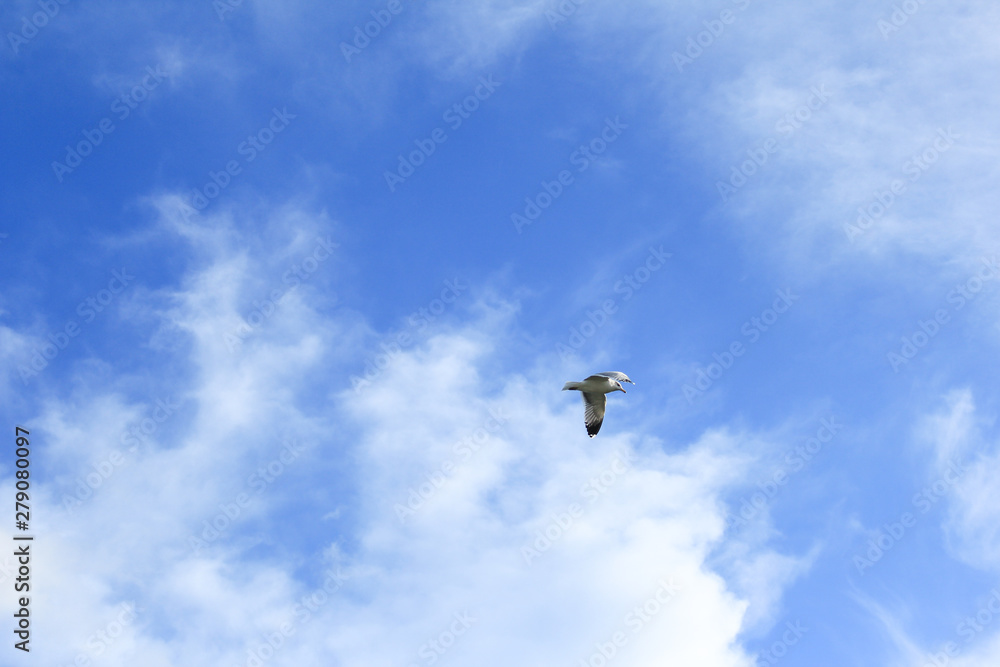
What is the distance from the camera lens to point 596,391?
5144cm

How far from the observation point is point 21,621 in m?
38.8

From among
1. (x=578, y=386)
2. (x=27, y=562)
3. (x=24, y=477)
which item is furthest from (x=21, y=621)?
(x=578, y=386)

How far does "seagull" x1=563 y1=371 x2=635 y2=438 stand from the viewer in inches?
1971

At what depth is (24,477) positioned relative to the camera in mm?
40438

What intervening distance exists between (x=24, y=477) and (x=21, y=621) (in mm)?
7007

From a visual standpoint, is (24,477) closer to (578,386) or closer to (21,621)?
(21,621)

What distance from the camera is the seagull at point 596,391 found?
50.1 meters

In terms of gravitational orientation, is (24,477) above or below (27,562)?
above

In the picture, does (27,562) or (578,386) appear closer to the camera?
(27,562)

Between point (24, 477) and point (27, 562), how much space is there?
4.24 metres

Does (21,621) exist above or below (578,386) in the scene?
below

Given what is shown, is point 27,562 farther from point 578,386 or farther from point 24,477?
point 578,386

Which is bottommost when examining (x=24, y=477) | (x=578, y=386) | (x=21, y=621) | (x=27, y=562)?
(x=21, y=621)

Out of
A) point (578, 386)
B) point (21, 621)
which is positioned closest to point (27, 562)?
point (21, 621)
